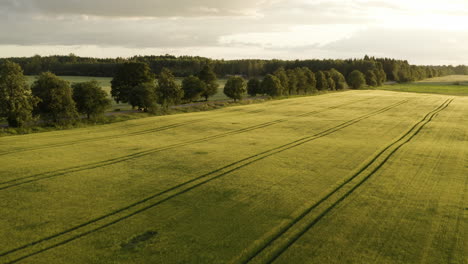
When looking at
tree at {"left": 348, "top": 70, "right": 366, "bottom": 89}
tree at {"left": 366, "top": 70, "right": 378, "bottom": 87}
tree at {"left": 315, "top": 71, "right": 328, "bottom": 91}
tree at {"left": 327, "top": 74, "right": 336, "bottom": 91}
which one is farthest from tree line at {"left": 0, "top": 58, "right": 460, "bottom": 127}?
tree at {"left": 366, "top": 70, "right": 378, "bottom": 87}

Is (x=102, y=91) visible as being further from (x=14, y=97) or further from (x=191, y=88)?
(x=191, y=88)

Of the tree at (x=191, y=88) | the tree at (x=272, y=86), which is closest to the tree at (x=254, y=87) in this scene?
the tree at (x=272, y=86)

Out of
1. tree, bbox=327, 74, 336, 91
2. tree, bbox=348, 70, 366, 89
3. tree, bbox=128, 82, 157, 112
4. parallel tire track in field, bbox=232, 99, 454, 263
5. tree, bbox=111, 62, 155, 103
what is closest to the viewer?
parallel tire track in field, bbox=232, 99, 454, 263

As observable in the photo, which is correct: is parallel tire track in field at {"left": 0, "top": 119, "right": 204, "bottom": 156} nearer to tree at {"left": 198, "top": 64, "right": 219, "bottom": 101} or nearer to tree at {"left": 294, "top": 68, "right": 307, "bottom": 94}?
tree at {"left": 198, "top": 64, "right": 219, "bottom": 101}

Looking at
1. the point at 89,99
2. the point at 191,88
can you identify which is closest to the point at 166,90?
the point at 191,88

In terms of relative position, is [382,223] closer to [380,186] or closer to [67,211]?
[380,186]

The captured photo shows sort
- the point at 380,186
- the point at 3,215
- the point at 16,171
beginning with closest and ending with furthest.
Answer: the point at 3,215 < the point at 380,186 < the point at 16,171

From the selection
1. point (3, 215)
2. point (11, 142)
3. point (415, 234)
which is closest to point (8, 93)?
point (11, 142)
